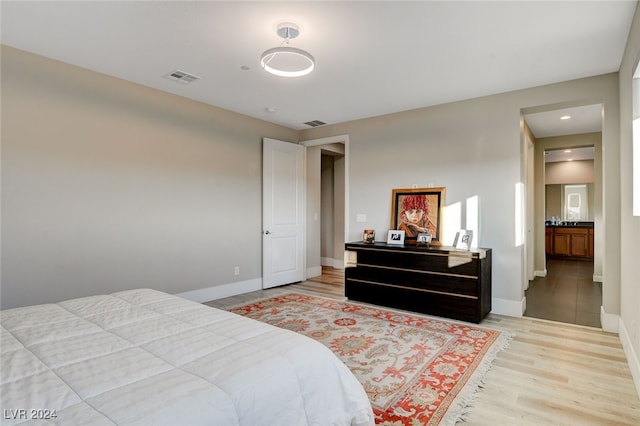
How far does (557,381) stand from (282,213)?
4.06m

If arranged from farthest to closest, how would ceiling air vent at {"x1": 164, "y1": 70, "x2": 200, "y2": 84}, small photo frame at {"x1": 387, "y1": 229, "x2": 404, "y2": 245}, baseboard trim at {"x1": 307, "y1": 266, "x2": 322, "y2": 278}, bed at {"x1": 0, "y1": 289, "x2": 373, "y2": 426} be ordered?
baseboard trim at {"x1": 307, "y1": 266, "x2": 322, "y2": 278}, small photo frame at {"x1": 387, "y1": 229, "x2": 404, "y2": 245}, ceiling air vent at {"x1": 164, "y1": 70, "x2": 200, "y2": 84}, bed at {"x1": 0, "y1": 289, "x2": 373, "y2": 426}

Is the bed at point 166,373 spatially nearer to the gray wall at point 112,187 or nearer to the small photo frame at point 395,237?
the gray wall at point 112,187

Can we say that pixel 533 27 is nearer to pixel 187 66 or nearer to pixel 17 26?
pixel 187 66

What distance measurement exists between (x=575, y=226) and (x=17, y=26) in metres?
11.1

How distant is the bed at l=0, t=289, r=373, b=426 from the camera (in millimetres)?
1005

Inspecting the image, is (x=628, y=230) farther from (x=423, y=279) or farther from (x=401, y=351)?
(x=401, y=351)

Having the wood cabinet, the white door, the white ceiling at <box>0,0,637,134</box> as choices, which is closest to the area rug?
the white door

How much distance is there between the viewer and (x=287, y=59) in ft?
9.39

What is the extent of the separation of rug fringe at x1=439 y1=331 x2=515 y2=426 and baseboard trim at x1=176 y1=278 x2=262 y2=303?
3316 mm

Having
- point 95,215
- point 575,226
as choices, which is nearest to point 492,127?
point 95,215

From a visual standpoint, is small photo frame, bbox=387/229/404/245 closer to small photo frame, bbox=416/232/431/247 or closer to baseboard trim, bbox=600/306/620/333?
small photo frame, bbox=416/232/431/247

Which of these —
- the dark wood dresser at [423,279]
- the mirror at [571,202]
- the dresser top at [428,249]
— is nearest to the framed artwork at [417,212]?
the dresser top at [428,249]

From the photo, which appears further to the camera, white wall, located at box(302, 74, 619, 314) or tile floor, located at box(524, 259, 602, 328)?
tile floor, located at box(524, 259, 602, 328)

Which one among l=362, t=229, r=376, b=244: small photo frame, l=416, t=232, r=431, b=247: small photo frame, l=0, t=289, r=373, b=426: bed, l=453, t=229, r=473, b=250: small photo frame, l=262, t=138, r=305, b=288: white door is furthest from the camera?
l=262, t=138, r=305, b=288: white door
